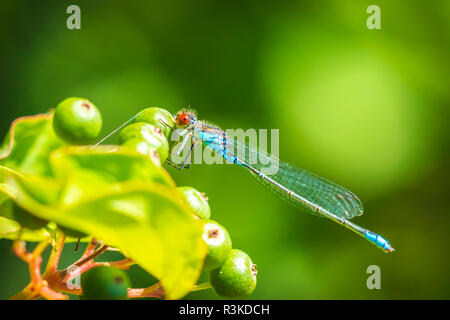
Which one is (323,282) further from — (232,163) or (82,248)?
(82,248)

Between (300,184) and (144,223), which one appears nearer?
(144,223)

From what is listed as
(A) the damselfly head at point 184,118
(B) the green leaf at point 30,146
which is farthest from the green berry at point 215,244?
(A) the damselfly head at point 184,118

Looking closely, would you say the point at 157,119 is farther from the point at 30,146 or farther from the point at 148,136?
the point at 30,146

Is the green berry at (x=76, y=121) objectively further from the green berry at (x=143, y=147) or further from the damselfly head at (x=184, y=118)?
the damselfly head at (x=184, y=118)
